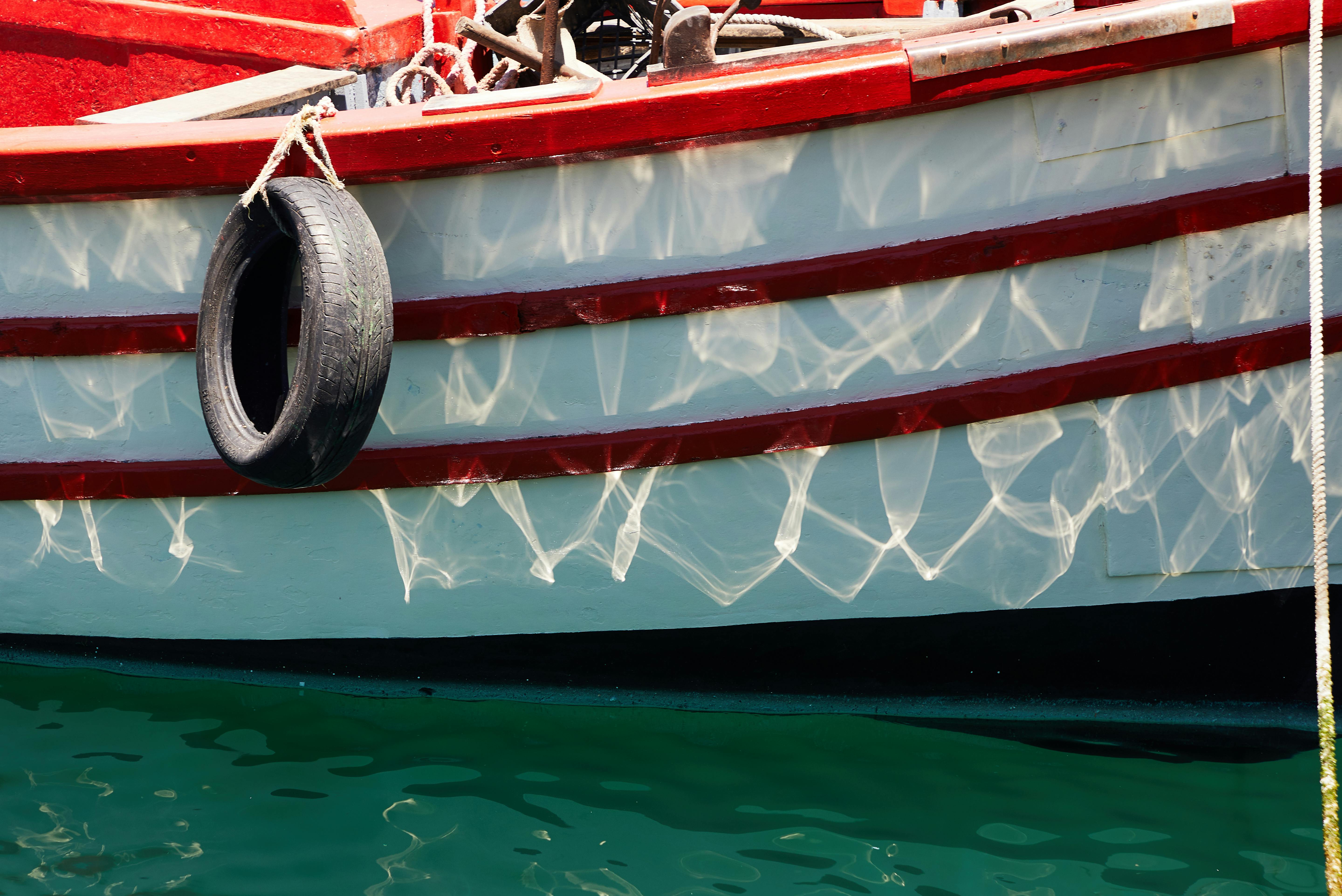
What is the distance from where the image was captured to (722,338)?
2.70 meters

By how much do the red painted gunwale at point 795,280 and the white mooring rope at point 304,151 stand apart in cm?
35

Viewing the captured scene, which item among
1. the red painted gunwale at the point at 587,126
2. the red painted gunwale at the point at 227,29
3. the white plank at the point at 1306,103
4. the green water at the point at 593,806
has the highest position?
the red painted gunwale at the point at 227,29

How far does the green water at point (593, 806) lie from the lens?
8.12 feet

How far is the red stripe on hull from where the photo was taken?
8.66ft

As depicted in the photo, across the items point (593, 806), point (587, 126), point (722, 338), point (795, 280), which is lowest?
point (593, 806)

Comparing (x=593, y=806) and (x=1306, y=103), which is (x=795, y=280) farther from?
(x=593, y=806)

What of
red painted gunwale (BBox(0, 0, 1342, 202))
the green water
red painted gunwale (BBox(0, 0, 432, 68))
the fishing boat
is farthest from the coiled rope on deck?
the green water

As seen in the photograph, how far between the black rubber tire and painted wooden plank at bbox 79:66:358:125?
20.6 inches

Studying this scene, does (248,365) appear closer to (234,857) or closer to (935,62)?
(234,857)

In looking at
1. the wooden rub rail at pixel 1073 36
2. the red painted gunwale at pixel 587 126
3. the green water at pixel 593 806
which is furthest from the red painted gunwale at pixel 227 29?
the wooden rub rail at pixel 1073 36

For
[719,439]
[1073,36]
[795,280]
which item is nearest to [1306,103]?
[1073,36]

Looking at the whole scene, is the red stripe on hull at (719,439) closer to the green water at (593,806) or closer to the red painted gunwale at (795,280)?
the red painted gunwale at (795,280)

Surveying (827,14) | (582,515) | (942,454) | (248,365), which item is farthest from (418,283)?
(827,14)

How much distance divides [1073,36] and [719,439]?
1.20m
